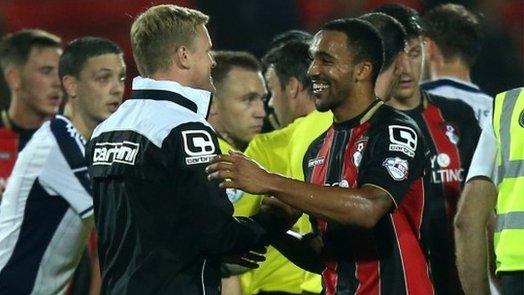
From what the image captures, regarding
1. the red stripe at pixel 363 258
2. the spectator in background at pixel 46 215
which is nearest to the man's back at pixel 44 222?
the spectator in background at pixel 46 215

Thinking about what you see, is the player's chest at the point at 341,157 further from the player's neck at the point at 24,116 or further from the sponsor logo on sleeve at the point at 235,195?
the player's neck at the point at 24,116

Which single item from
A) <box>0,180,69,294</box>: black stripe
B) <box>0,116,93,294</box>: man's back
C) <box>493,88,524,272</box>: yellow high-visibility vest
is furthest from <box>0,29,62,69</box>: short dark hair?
<box>493,88,524,272</box>: yellow high-visibility vest

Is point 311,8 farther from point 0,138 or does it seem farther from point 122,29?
point 0,138

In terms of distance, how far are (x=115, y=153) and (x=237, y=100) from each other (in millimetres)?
2443

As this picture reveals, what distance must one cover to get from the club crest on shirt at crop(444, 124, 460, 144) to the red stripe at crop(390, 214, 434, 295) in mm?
1697

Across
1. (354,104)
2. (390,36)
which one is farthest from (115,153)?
(390,36)

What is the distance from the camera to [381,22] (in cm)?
609

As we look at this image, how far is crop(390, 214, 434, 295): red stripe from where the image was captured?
4.96 meters

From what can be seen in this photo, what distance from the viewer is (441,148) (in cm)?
659

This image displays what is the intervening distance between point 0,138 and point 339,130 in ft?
14.0

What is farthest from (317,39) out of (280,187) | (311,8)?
(311,8)

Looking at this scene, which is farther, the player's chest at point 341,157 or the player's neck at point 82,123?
the player's neck at point 82,123

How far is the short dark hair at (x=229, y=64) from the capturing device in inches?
284

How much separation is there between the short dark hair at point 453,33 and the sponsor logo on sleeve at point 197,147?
123 inches
